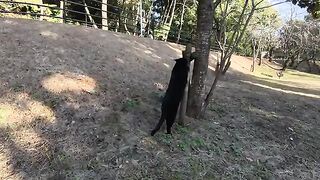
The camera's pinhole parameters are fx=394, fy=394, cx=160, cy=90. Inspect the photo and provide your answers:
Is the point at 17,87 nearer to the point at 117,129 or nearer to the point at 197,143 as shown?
the point at 117,129

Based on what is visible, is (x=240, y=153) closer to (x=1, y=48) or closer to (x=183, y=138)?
(x=183, y=138)

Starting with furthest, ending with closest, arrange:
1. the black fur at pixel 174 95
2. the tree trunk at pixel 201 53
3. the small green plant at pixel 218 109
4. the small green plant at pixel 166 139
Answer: the small green plant at pixel 218 109 → the tree trunk at pixel 201 53 → the black fur at pixel 174 95 → the small green plant at pixel 166 139

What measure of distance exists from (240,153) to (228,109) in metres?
2.03

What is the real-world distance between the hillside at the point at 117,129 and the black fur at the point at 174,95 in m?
0.30

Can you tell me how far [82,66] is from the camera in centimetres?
889

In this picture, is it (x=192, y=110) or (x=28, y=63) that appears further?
(x=28, y=63)

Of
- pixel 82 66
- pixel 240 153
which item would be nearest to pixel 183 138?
pixel 240 153

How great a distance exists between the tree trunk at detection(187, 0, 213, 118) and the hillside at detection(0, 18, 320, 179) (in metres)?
0.37

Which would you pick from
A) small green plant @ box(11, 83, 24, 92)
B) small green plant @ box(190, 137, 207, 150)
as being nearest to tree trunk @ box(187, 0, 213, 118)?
small green plant @ box(190, 137, 207, 150)

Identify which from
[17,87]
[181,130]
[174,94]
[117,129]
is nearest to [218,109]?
[181,130]

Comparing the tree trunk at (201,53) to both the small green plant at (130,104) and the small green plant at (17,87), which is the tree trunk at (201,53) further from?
the small green plant at (17,87)

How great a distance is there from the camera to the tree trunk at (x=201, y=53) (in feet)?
23.8

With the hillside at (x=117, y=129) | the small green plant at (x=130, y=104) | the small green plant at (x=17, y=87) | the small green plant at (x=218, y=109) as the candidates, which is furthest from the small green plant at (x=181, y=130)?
the small green plant at (x=17, y=87)

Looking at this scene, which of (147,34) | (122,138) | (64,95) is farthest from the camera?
(147,34)
